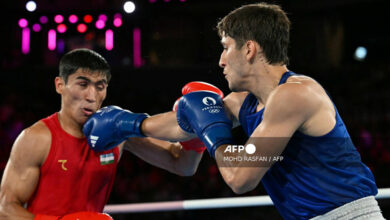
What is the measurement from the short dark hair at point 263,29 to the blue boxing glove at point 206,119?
0.96ft

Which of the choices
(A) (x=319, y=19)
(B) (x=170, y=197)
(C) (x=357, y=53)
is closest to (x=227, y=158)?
(B) (x=170, y=197)

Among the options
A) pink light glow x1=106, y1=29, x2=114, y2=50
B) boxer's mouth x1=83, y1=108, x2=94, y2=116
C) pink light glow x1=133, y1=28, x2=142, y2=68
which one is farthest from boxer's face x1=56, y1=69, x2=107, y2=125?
pink light glow x1=133, y1=28, x2=142, y2=68

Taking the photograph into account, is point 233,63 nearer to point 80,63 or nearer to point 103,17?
point 80,63

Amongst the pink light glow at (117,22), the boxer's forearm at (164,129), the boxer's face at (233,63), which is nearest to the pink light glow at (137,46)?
the pink light glow at (117,22)

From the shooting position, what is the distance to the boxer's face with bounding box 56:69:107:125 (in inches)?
Answer: 94.0

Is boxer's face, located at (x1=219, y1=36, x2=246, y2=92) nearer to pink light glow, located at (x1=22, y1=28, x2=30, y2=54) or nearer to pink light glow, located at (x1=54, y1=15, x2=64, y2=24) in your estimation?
pink light glow, located at (x1=54, y1=15, x2=64, y2=24)

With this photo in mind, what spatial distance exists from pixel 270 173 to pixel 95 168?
0.95 m

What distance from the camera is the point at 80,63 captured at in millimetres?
2418

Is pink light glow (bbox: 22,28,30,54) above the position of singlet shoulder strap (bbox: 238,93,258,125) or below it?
below

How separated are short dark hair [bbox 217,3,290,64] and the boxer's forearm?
54 cm

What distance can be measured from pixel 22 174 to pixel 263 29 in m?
1.31

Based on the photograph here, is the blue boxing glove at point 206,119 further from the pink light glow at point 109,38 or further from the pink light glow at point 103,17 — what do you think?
the pink light glow at point 109,38

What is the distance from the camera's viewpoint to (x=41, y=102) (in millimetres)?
7469

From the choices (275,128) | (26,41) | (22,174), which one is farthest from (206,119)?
(26,41)
